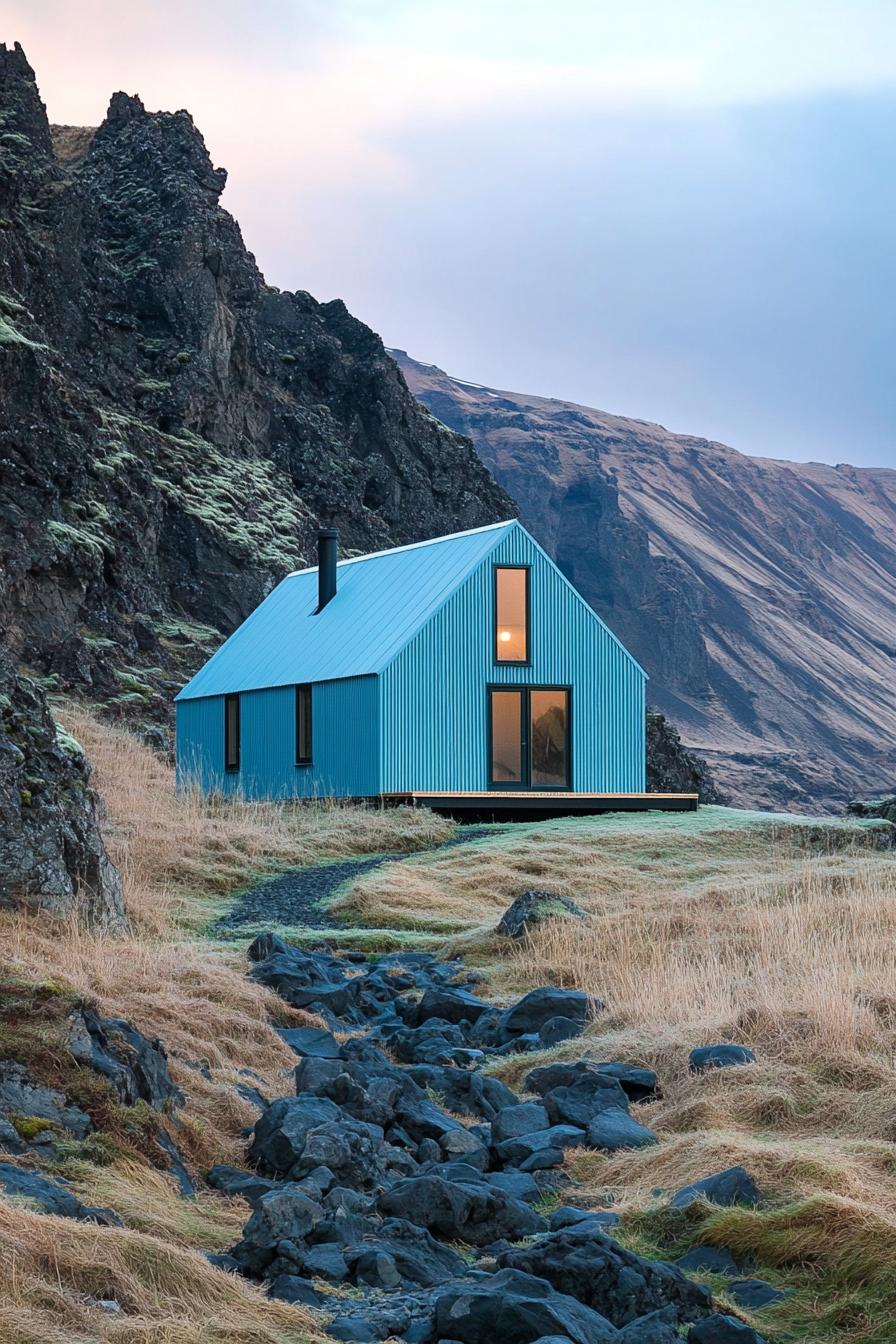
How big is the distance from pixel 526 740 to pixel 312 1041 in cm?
1939

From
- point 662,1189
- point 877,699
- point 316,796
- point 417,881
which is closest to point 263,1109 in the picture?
point 662,1189

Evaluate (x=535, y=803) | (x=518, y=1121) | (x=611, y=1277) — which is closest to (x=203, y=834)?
(x=535, y=803)

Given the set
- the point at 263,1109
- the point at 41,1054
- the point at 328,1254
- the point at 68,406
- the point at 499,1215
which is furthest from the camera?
the point at 68,406

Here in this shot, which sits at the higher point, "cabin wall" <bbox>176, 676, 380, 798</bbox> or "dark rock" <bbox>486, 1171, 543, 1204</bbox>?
"cabin wall" <bbox>176, 676, 380, 798</bbox>

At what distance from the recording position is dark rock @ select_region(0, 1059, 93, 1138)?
6.47 m

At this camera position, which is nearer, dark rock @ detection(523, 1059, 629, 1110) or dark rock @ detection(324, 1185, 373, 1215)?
dark rock @ detection(324, 1185, 373, 1215)

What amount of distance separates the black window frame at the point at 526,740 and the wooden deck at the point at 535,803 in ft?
0.28

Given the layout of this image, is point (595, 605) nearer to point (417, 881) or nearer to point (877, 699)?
point (877, 699)

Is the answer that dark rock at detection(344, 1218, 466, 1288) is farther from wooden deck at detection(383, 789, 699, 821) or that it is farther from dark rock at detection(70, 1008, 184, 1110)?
wooden deck at detection(383, 789, 699, 821)

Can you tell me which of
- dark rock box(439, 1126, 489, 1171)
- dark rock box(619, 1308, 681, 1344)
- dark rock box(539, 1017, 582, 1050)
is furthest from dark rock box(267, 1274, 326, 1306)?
dark rock box(539, 1017, 582, 1050)

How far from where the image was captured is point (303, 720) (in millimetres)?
29672

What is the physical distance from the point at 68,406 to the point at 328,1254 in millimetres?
38575

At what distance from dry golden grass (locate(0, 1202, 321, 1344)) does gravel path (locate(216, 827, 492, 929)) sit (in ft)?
29.8

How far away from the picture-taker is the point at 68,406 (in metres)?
41.9
